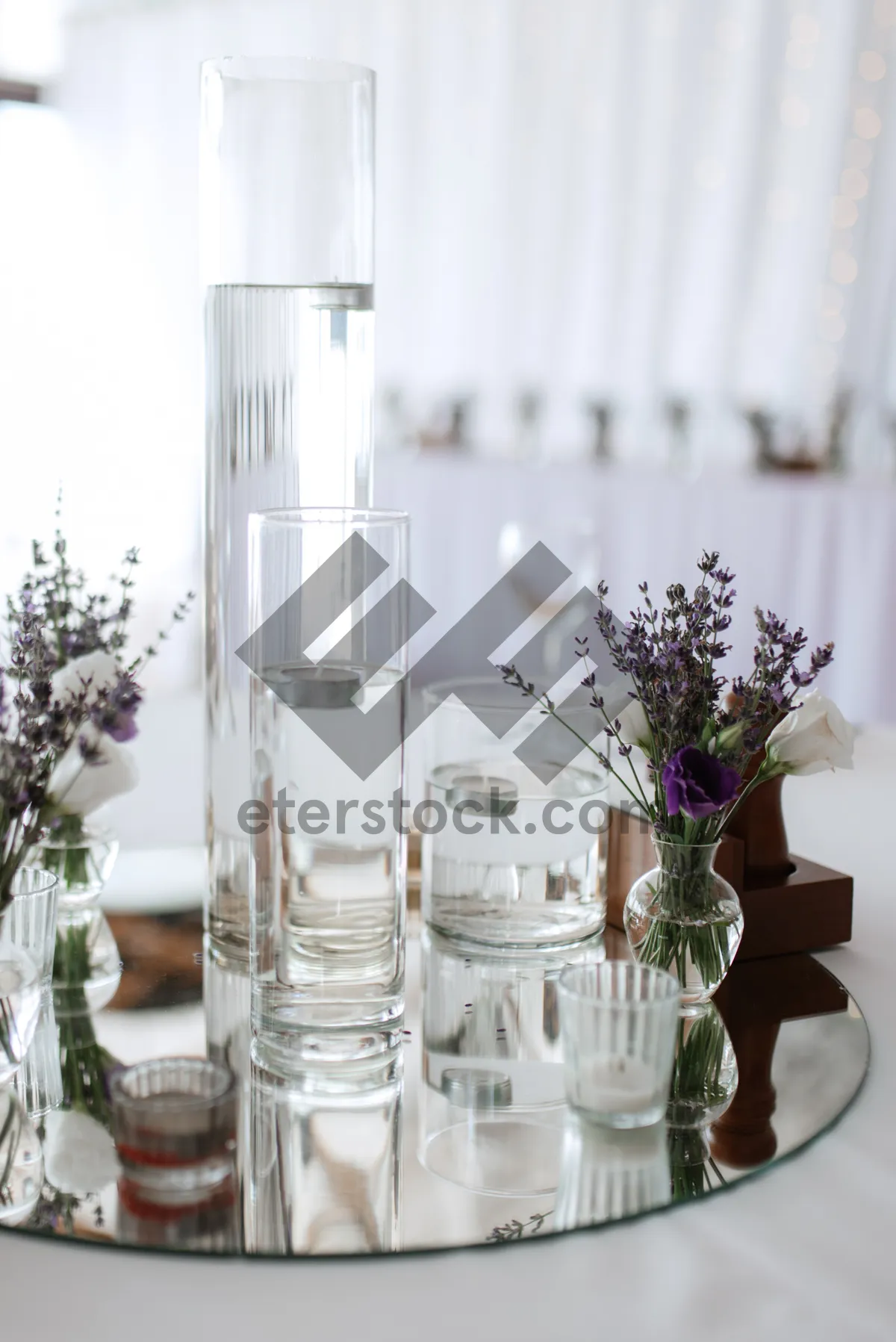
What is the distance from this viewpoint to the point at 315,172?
825mm

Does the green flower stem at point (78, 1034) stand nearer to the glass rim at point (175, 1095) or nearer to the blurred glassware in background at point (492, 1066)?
the glass rim at point (175, 1095)

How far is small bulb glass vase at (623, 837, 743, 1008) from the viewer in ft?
2.59

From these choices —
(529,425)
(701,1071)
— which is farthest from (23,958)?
(529,425)

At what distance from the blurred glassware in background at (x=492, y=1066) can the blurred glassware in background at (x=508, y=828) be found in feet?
0.07

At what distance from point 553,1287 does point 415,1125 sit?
138mm

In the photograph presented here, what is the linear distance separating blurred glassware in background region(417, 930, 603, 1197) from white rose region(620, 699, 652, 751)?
158 mm

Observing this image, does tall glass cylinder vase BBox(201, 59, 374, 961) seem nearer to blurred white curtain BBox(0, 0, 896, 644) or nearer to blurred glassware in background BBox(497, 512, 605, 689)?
blurred glassware in background BBox(497, 512, 605, 689)

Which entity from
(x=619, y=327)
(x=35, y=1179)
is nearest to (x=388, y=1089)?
(x=35, y=1179)

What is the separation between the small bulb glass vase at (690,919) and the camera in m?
0.79

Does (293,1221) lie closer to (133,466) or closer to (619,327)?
(619,327)

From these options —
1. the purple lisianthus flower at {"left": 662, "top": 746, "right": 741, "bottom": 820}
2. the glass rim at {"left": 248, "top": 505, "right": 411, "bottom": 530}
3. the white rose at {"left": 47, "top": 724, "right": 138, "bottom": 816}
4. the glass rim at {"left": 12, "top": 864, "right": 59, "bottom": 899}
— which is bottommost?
the glass rim at {"left": 12, "top": 864, "right": 59, "bottom": 899}

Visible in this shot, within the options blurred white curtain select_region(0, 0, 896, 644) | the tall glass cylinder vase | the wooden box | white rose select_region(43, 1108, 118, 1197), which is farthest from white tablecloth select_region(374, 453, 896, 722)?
white rose select_region(43, 1108, 118, 1197)

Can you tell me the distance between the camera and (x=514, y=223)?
5562mm

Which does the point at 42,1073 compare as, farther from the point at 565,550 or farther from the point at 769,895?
the point at 565,550
